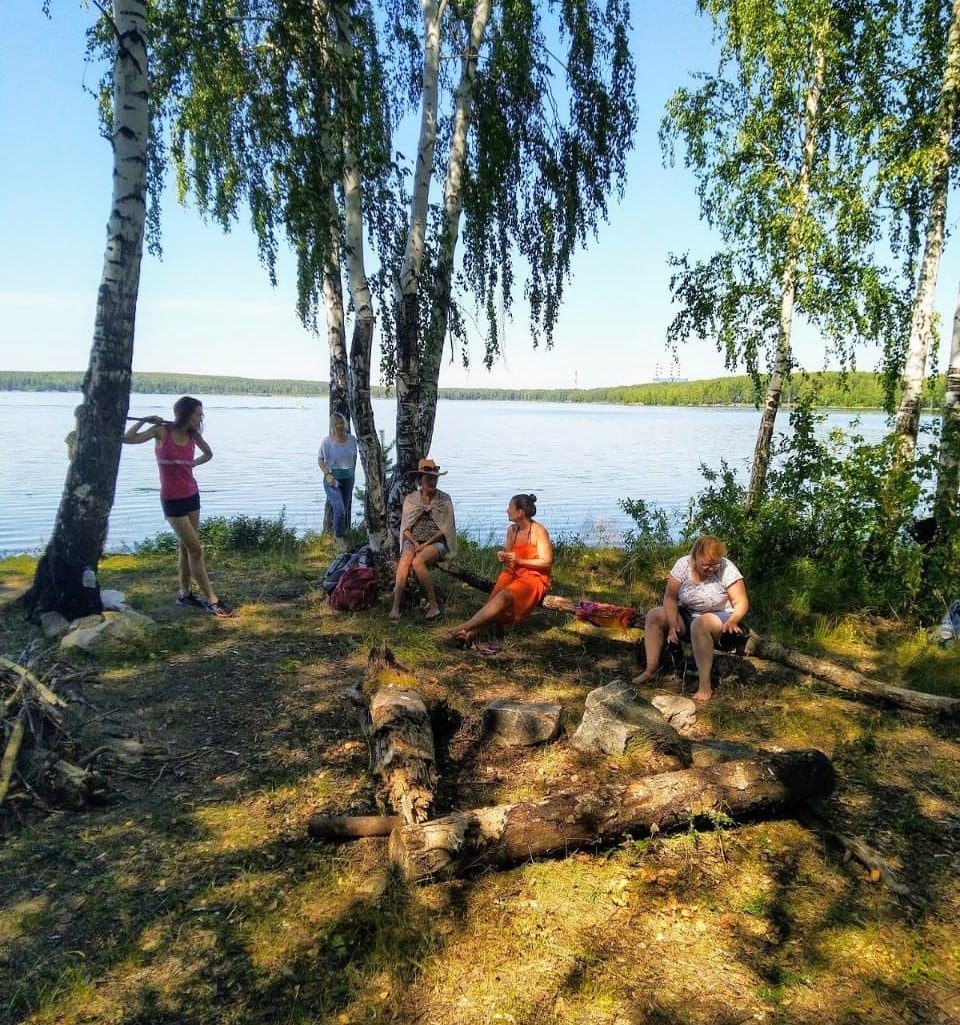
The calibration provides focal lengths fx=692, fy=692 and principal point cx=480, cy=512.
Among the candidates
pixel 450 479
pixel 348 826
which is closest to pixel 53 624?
pixel 348 826

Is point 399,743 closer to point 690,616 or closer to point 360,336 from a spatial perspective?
point 690,616

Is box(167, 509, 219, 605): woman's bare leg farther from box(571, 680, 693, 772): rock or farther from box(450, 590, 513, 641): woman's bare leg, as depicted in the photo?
box(571, 680, 693, 772): rock

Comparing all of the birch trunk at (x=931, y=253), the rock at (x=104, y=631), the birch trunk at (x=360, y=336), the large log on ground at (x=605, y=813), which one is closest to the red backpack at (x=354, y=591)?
the birch trunk at (x=360, y=336)

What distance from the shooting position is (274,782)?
11.5 ft

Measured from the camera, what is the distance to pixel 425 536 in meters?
6.41

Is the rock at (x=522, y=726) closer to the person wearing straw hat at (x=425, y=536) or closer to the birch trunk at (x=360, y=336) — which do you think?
the person wearing straw hat at (x=425, y=536)

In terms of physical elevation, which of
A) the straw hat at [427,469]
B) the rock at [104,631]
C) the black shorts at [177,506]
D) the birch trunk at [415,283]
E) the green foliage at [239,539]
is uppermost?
the birch trunk at [415,283]

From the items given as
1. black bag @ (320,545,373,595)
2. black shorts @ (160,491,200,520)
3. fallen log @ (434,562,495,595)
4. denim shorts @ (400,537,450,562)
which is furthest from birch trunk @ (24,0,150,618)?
fallen log @ (434,562,495,595)

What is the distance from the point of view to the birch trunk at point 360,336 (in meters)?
6.73

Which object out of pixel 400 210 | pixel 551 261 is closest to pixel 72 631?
pixel 400 210

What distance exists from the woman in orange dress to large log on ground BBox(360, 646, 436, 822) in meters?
1.49

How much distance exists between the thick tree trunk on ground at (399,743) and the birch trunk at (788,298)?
5239 millimetres

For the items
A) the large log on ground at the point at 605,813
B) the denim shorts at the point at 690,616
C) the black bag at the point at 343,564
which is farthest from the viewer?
the black bag at the point at 343,564

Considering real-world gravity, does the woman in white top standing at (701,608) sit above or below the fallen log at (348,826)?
above
